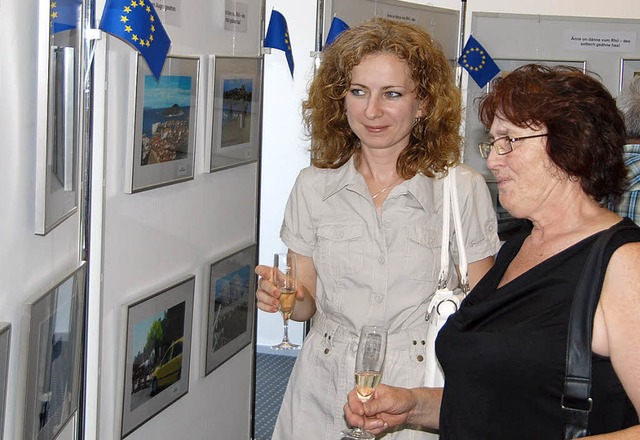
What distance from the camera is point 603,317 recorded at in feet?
5.43

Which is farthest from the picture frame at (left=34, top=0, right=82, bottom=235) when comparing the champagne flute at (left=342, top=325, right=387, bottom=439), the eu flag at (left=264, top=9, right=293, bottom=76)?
the eu flag at (left=264, top=9, right=293, bottom=76)

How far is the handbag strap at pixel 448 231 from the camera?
263 centimetres

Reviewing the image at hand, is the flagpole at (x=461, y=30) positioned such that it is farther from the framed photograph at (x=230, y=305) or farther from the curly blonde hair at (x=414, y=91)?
the curly blonde hair at (x=414, y=91)

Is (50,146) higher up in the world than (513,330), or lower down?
higher up

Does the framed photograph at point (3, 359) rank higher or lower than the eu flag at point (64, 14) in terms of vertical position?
lower

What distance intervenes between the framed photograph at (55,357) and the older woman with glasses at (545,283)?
35.9 inches

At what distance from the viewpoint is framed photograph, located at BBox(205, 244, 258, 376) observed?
13.4 ft

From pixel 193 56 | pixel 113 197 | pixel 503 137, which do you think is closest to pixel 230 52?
pixel 193 56

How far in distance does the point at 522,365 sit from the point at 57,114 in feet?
4.06

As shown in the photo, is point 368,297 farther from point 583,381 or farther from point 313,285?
point 583,381

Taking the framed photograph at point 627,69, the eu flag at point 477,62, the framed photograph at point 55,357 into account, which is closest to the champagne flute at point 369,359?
the framed photograph at point 55,357

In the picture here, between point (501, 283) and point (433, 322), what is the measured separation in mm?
553

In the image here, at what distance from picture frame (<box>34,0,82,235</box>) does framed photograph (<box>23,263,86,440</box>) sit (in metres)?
0.19

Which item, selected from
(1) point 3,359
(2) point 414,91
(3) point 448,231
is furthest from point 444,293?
(1) point 3,359
